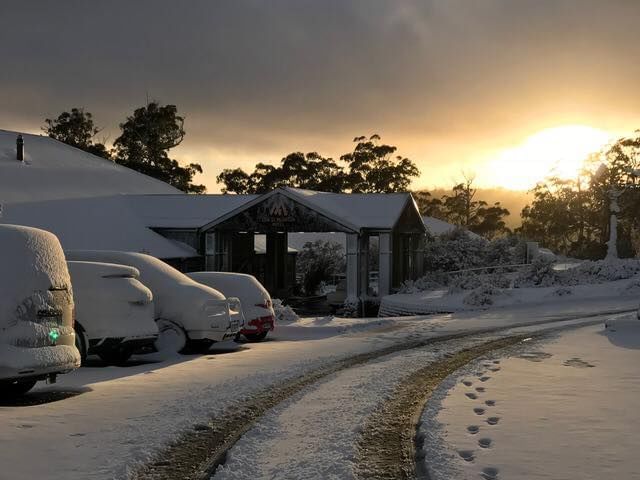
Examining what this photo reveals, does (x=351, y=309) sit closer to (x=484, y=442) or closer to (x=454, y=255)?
(x=454, y=255)

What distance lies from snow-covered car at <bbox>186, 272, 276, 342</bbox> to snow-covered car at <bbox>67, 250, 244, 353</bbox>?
2230 mm

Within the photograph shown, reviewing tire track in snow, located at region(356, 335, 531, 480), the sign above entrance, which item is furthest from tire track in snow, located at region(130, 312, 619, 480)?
the sign above entrance

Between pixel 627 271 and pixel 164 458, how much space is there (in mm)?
28345

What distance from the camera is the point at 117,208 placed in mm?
35062

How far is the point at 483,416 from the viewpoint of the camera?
7812 millimetres

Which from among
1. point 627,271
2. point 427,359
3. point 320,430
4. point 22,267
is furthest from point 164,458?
point 627,271

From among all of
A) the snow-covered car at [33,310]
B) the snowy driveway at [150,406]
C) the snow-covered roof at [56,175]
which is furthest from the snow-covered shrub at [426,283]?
the snow-covered car at [33,310]

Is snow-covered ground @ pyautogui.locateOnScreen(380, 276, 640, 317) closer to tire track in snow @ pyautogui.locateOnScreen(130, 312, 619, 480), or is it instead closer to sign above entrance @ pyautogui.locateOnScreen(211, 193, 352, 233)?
sign above entrance @ pyautogui.locateOnScreen(211, 193, 352, 233)

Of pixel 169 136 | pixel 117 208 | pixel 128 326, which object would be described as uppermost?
pixel 169 136

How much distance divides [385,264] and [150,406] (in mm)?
25739

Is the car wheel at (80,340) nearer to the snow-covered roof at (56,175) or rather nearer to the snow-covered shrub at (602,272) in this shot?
the snow-covered roof at (56,175)

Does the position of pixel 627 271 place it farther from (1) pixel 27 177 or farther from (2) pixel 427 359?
(1) pixel 27 177

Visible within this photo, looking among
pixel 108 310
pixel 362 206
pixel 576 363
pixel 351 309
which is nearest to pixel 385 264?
pixel 351 309

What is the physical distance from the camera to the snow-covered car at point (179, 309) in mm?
12664
